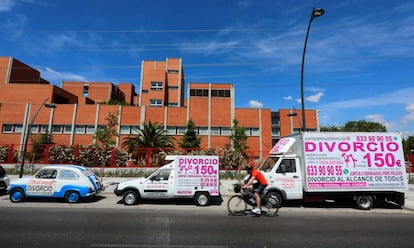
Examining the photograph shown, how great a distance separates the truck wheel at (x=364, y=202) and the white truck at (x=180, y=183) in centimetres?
612

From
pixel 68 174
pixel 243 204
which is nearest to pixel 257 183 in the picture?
pixel 243 204

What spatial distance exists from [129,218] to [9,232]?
9.92 ft

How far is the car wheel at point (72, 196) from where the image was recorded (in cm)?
948

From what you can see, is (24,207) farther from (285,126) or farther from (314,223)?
(285,126)

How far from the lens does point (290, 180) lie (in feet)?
29.9

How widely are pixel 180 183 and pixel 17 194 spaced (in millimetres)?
7467

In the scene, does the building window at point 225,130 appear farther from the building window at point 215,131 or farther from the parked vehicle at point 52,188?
the parked vehicle at point 52,188

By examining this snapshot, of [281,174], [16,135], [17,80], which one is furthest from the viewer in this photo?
[17,80]

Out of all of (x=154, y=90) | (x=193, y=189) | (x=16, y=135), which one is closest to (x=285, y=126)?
(x=154, y=90)

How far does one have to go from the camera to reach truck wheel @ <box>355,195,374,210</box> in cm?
891

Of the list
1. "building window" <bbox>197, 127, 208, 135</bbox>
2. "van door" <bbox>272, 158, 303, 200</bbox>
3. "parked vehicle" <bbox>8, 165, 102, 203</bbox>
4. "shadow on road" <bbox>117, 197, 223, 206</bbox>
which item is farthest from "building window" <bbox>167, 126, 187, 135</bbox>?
"van door" <bbox>272, 158, 303, 200</bbox>

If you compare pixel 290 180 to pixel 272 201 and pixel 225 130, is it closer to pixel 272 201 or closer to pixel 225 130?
pixel 272 201

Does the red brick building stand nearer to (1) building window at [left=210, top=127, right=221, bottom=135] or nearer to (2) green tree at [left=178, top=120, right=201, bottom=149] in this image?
(1) building window at [left=210, top=127, right=221, bottom=135]

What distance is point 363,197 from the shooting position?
9.02 meters
